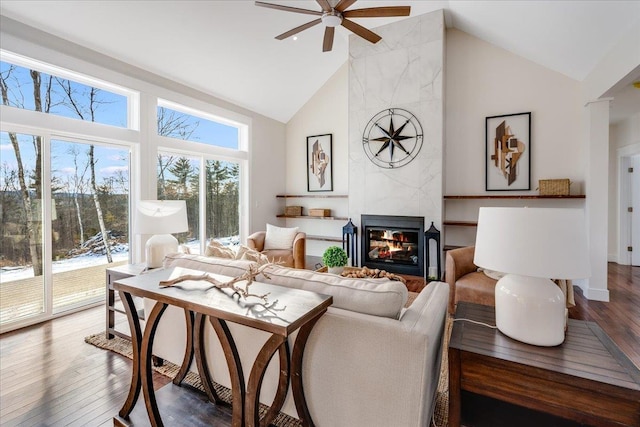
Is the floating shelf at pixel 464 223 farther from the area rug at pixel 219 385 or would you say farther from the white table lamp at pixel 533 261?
the white table lamp at pixel 533 261

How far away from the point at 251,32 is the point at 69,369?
3999 mm

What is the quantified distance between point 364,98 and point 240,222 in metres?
3.03

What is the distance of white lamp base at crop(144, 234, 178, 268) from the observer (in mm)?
2684

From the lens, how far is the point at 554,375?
3.48ft

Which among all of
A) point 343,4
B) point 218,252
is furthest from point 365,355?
point 343,4

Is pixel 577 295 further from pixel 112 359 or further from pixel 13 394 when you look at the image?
pixel 13 394

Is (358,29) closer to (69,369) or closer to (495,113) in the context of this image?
(495,113)

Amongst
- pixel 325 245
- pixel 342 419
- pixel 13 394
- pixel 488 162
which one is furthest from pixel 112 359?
pixel 488 162

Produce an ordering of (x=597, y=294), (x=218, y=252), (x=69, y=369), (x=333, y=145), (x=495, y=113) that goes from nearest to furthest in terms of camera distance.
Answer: (x=69, y=369) < (x=218, y=252) < (x=597, y=294) < (x=495, y=113) < (x=333, y=145)

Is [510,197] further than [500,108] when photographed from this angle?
No

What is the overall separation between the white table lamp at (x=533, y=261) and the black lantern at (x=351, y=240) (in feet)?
11.2

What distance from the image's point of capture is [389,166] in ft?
14.9

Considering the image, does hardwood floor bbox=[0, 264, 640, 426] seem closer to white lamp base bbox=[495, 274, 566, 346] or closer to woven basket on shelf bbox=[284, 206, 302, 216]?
white lamp base bbox=[495, 274, 566, 346]

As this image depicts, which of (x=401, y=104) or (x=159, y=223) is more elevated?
(x=401, y=104)
